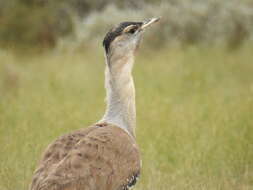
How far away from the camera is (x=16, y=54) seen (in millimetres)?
11906

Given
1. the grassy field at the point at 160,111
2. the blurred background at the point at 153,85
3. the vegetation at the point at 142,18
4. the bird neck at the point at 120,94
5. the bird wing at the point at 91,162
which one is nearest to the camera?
the bird wing at the point at 91,162

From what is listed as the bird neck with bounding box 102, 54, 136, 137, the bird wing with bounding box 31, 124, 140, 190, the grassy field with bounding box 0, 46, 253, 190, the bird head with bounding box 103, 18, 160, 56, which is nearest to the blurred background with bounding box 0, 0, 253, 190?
the grassy field with bounding box 0, 46, 253, 190

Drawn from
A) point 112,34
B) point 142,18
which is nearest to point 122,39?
point 112,34

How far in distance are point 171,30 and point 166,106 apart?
18.2 feet

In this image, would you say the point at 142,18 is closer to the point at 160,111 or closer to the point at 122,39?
the point at 160,111

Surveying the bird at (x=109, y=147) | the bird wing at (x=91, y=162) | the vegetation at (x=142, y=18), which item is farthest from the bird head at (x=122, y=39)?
the vegetation at (x=142, y=18)

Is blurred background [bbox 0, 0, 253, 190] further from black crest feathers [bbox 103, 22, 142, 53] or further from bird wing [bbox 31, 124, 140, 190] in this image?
black crest feathers [bbox 103, 22, 142, 53]

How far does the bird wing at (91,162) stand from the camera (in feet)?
11.4

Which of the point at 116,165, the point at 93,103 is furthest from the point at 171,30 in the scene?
the point at 116,165

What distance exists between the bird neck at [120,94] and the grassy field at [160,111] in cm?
81

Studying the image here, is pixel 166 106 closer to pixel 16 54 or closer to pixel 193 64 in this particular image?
pixel 193 64

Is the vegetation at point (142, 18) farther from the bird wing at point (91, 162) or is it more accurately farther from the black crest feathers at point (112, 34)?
the bird wing at point (91, 162)

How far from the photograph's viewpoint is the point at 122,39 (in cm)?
426

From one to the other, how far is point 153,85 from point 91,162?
17.9 feet
